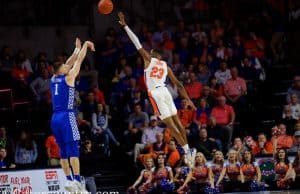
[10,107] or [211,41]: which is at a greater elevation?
[211,41]

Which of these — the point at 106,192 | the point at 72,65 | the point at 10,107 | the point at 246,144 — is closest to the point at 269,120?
the point at 246,144

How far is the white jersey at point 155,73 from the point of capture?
14881mm

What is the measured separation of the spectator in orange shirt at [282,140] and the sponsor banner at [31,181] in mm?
5044

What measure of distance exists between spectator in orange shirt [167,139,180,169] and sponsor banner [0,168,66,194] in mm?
2535

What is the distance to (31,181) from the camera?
16578 millimetres

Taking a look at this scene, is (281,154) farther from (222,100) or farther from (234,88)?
(234,88)

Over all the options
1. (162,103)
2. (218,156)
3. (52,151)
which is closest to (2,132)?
(52,151)

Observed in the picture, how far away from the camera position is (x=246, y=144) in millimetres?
17953

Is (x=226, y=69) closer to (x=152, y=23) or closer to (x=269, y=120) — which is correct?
(x=269, y=120)

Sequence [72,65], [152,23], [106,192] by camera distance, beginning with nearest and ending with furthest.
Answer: [72,65] < [106,192] < [152,23]

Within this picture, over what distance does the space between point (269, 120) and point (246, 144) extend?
229cm

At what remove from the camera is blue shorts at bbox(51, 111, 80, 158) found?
42.7 feet

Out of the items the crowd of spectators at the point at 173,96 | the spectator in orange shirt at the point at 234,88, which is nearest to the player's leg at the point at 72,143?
the crowd of spectators at the point at 173,96

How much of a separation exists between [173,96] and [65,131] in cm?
694
